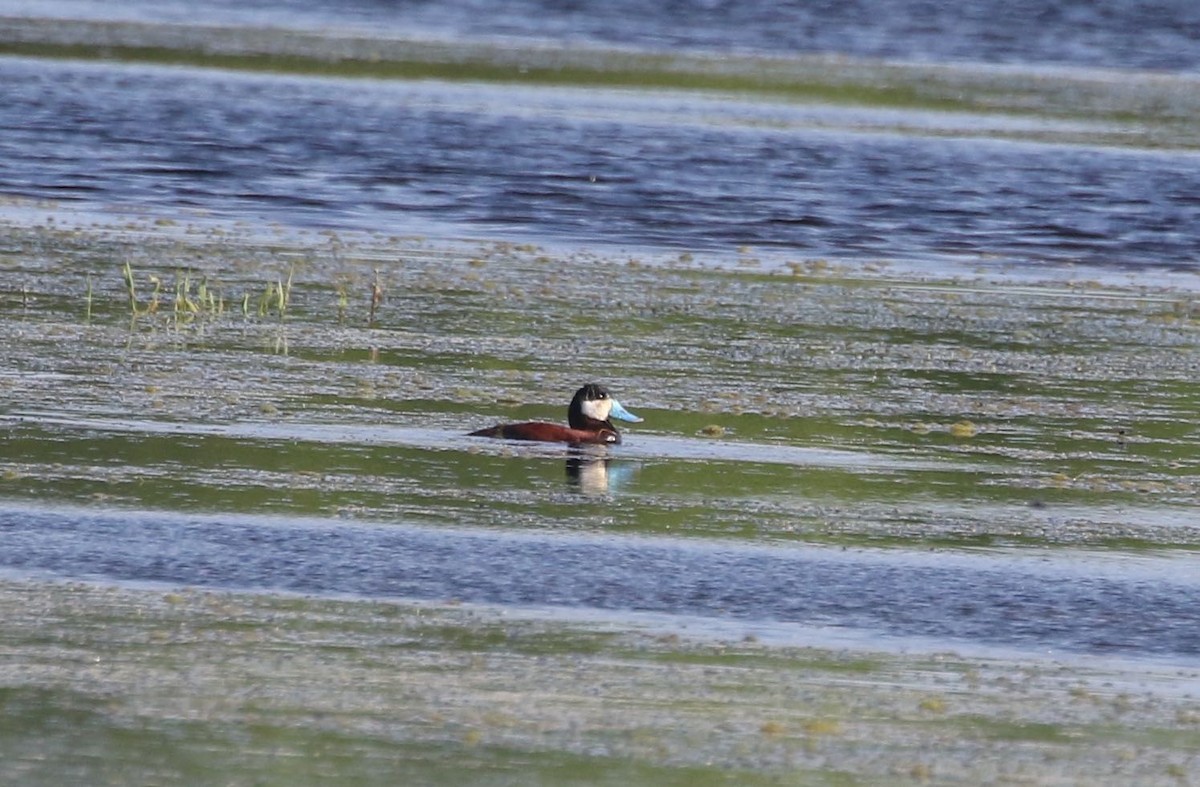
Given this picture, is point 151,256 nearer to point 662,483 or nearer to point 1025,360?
point 1025,360

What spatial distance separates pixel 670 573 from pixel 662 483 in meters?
1.69

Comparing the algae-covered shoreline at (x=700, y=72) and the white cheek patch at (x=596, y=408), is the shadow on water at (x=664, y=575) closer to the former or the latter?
the white cheek patch at (x=596, y=408)

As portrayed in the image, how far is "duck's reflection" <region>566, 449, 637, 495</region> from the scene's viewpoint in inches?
394

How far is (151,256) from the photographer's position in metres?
16.0

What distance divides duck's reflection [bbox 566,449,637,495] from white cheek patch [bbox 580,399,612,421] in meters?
0.15

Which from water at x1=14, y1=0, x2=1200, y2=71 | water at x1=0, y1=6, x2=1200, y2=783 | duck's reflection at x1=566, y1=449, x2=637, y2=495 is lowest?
duck's reflection at x1=566, y1=449, x2=637, y2=495

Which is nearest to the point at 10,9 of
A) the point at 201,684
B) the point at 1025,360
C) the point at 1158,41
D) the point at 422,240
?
the point at 1158,41

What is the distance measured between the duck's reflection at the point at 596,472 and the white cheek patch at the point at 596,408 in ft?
0.48

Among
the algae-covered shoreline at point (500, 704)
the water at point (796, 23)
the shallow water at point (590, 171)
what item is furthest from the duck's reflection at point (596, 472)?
the water at point (796, 23)

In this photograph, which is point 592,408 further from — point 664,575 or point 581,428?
point 664,575

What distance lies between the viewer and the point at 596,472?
1033cm

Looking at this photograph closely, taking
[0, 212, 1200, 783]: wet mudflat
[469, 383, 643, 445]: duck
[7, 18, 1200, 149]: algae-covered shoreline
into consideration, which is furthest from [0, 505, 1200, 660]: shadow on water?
[7, 18, 1200, 149]: algae-covered shoreline

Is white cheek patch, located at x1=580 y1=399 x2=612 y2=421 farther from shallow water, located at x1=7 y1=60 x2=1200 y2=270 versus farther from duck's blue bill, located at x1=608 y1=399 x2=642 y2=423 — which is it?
shallow water, located at x1=7 y1=60 x2=1200 y2=270

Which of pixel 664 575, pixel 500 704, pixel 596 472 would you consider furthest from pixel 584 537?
pixel 500 704
